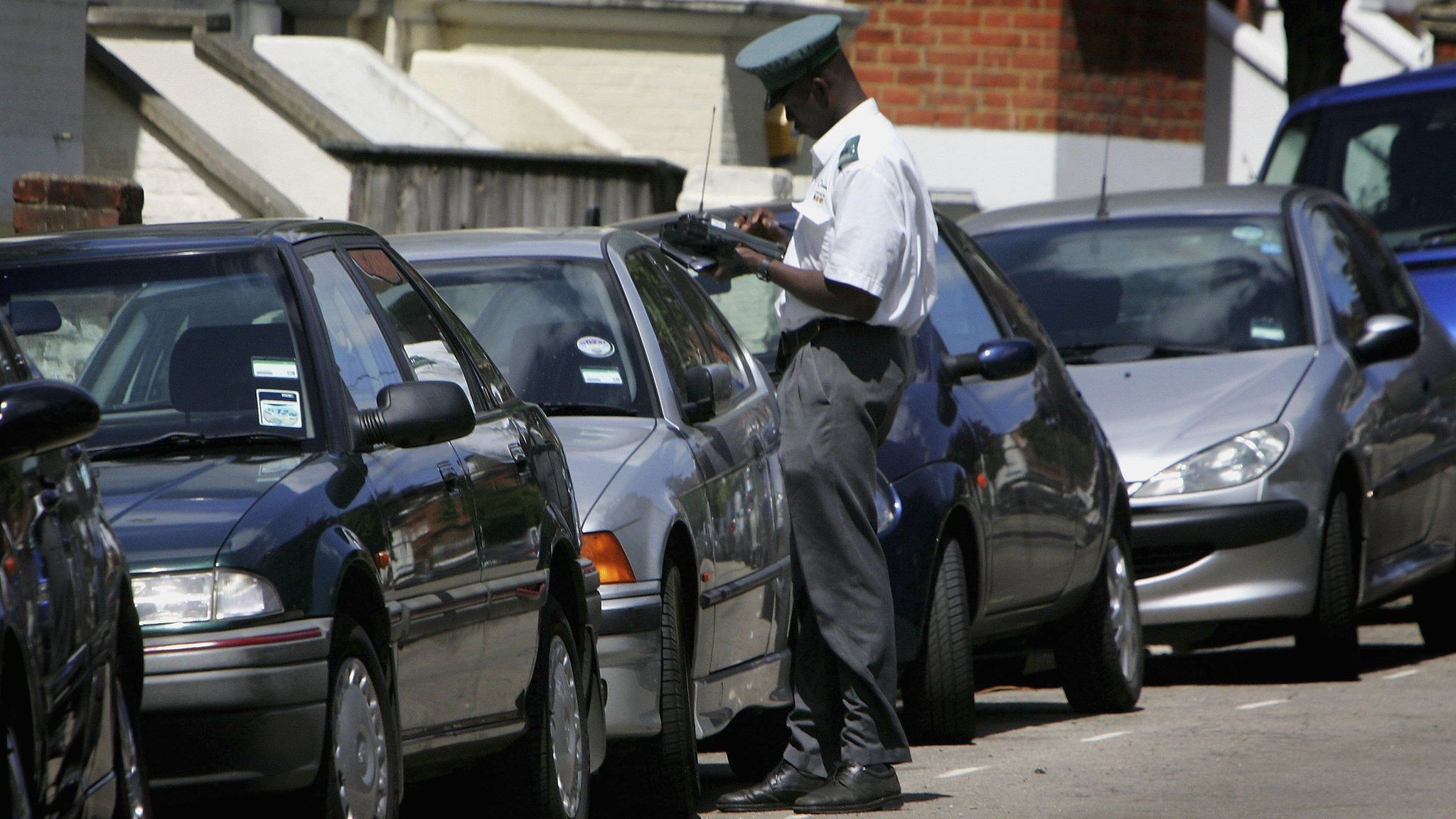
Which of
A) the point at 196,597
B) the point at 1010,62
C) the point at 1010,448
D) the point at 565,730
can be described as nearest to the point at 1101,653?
the point at 1010,448

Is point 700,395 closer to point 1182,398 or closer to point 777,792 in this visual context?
point 777,792

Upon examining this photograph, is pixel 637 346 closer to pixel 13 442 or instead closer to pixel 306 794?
pixel 306 794

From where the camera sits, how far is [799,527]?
6848 millimetres

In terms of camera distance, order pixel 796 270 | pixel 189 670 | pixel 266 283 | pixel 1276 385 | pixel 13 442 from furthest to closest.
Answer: pixel 1276 385 → pixel 796 270 → pixel 266 283 → pixel 189 670 → pixel 13 442

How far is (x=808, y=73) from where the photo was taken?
6.85 m

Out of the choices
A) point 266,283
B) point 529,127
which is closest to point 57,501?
point 266,283

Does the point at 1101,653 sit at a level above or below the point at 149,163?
below

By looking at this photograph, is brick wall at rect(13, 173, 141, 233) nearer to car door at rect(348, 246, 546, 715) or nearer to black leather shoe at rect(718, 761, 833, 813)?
car door at rect(348, 246, 546, 715)

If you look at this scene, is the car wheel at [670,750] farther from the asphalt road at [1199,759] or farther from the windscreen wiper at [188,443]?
the windscreen wiper at [188,443]

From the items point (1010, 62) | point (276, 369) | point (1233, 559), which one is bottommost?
point (1233, 559)

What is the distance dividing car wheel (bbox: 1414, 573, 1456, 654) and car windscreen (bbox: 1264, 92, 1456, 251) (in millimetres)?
2961

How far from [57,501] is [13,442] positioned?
1.28ft

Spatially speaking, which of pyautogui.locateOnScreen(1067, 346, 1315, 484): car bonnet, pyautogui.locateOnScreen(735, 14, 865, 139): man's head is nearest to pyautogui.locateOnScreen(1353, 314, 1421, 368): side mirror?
Answer: pyautogui.locateOnScreen(1067, 346, 1315, 484): car bonnet

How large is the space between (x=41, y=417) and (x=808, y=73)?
319cm
